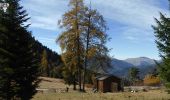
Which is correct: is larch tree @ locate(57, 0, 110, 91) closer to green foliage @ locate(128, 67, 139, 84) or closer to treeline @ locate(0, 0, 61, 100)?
treeline @ locate(0, 0, 61, 100)

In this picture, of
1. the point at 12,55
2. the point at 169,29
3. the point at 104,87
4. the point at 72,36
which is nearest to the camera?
the point at 12,55

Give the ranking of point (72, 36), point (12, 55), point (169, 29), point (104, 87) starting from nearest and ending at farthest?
point (12, 55) < point (169, 29) < point (72, 36) < point (104, 87)

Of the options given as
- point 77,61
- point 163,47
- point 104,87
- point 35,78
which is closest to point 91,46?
point 77,61

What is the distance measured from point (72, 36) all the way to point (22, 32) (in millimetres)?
25020

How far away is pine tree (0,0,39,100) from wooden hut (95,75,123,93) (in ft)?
117

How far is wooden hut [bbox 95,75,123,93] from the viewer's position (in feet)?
210

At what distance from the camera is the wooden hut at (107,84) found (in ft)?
210

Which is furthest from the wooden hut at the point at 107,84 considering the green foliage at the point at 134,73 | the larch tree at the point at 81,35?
the green foliage at the point at 134,73

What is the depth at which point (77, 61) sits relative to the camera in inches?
2116

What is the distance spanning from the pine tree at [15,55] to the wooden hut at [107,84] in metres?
35.7

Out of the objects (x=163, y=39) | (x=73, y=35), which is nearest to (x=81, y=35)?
(x=73, y=35)

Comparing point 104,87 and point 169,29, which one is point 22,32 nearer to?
point 169,29

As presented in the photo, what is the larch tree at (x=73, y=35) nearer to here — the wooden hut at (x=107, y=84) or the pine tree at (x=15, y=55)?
the wooden hut at (x=107, y=84)

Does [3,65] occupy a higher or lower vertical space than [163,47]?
lower
